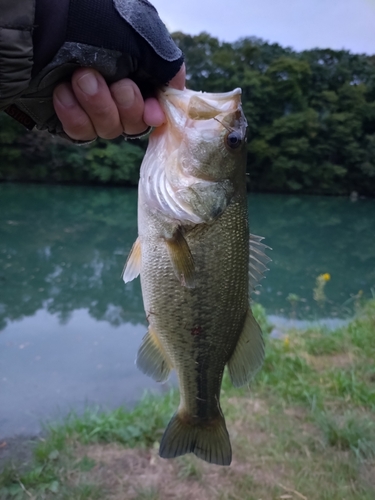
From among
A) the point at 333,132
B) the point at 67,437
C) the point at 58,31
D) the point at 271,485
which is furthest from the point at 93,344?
the point at 333,132

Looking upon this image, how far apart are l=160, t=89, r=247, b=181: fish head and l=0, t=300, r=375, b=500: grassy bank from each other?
2167mm

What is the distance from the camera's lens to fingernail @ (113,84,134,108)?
165 cm

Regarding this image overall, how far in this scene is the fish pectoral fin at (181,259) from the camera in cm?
173

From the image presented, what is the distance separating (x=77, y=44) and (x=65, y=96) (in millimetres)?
211

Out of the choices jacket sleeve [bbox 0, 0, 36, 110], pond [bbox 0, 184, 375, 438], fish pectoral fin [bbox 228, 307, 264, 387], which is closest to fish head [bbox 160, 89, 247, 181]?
jacket sleeve [bbox 0, 0, 36, 110]

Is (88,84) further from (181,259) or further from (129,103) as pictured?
(181,259)

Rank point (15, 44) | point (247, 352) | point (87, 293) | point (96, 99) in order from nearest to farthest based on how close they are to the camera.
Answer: point (15, 44)
point (96, 99)
point (247, 352)
point (87, 293)

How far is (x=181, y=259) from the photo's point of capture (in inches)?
67.9

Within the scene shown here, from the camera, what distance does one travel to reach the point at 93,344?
6.29 metres

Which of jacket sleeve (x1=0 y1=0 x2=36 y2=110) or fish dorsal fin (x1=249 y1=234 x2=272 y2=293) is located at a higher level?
jacket sleeve (x1=0 y1=0 x2=36 y2=110)

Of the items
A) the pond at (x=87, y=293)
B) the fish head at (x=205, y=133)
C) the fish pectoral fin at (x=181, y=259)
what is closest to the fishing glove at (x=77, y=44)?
the fish head at (x=205, y=133)

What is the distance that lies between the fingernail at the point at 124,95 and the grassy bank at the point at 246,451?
2384mm

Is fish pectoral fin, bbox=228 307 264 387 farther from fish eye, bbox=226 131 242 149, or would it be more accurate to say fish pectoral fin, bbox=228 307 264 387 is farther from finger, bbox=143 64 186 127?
finger, bbox=143 64 186 127

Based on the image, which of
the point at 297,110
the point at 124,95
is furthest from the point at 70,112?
the point at 297,110
